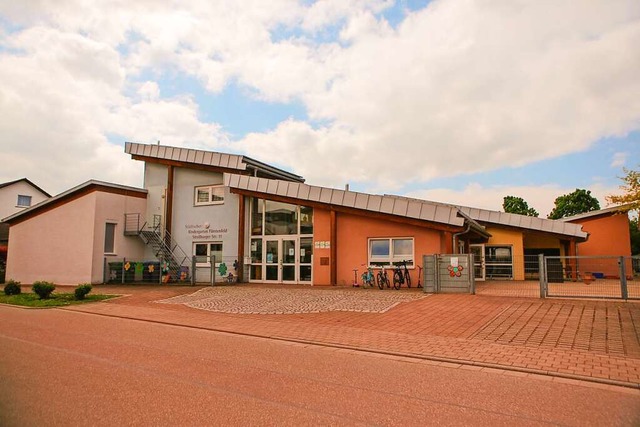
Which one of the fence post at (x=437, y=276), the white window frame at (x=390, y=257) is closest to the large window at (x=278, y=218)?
the white window frame at (x=390, y=257)

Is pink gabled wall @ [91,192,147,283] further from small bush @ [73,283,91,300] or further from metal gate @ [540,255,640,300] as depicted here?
metal gate @ [540,255,640,300]

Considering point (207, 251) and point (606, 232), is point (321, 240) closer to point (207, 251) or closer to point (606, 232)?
point (207, 251)

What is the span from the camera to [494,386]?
18.7ft

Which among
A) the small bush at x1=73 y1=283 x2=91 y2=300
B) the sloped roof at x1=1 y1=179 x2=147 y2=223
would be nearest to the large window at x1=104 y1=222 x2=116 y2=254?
the sloped roof at x1=1 y1=179 x2=147 y2=223

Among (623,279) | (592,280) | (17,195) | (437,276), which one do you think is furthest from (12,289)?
(17,195)

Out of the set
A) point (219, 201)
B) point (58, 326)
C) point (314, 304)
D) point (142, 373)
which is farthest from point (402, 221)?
point (142, 373)

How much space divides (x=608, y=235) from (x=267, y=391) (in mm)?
28819

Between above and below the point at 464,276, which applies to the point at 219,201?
above

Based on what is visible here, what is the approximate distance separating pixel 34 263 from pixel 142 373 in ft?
76.4

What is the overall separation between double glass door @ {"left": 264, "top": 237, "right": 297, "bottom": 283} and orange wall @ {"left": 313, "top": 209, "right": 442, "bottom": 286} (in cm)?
150

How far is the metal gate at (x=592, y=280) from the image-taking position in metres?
12.6

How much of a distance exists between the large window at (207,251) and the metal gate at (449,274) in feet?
37.2

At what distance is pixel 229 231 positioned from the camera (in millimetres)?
23438

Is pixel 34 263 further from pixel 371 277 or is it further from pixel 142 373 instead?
pixel 142 373
